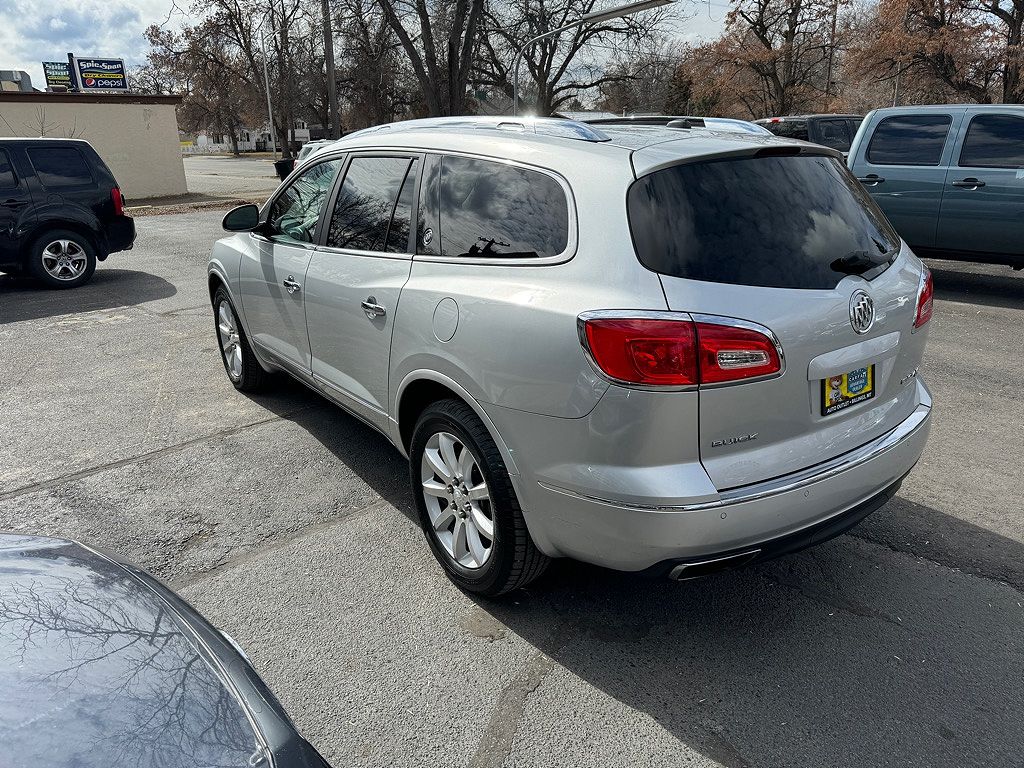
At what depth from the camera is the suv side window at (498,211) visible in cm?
271

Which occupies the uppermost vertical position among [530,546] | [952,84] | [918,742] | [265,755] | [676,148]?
[952,84]

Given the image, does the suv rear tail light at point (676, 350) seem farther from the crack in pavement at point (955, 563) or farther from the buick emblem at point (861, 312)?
the crack in pavement at point (955, 563)

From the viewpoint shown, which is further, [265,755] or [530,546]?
[530,546]

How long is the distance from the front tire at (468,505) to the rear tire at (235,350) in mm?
2536

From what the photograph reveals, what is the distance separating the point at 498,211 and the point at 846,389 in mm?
1381

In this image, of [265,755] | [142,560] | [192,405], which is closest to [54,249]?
[192,405]

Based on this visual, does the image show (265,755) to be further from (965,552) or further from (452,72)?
(452,72)

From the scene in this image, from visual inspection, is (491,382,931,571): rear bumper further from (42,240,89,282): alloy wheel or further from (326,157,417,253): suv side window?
(42,240,89,282): alloy wheel

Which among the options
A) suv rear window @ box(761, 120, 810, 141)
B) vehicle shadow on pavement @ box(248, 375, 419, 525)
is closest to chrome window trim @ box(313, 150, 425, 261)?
vehicle shadow on pavement @ box(248, 375, 419, 525)

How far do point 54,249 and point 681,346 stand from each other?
9.98 metres

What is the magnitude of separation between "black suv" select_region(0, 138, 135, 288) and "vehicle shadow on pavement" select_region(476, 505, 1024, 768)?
9178mm

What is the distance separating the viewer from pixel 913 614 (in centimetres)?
295

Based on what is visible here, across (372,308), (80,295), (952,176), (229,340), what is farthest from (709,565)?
(80,295)

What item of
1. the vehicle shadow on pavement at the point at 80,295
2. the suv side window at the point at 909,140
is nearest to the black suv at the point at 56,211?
the vehicle shadow on pavement at the point at 80,295
